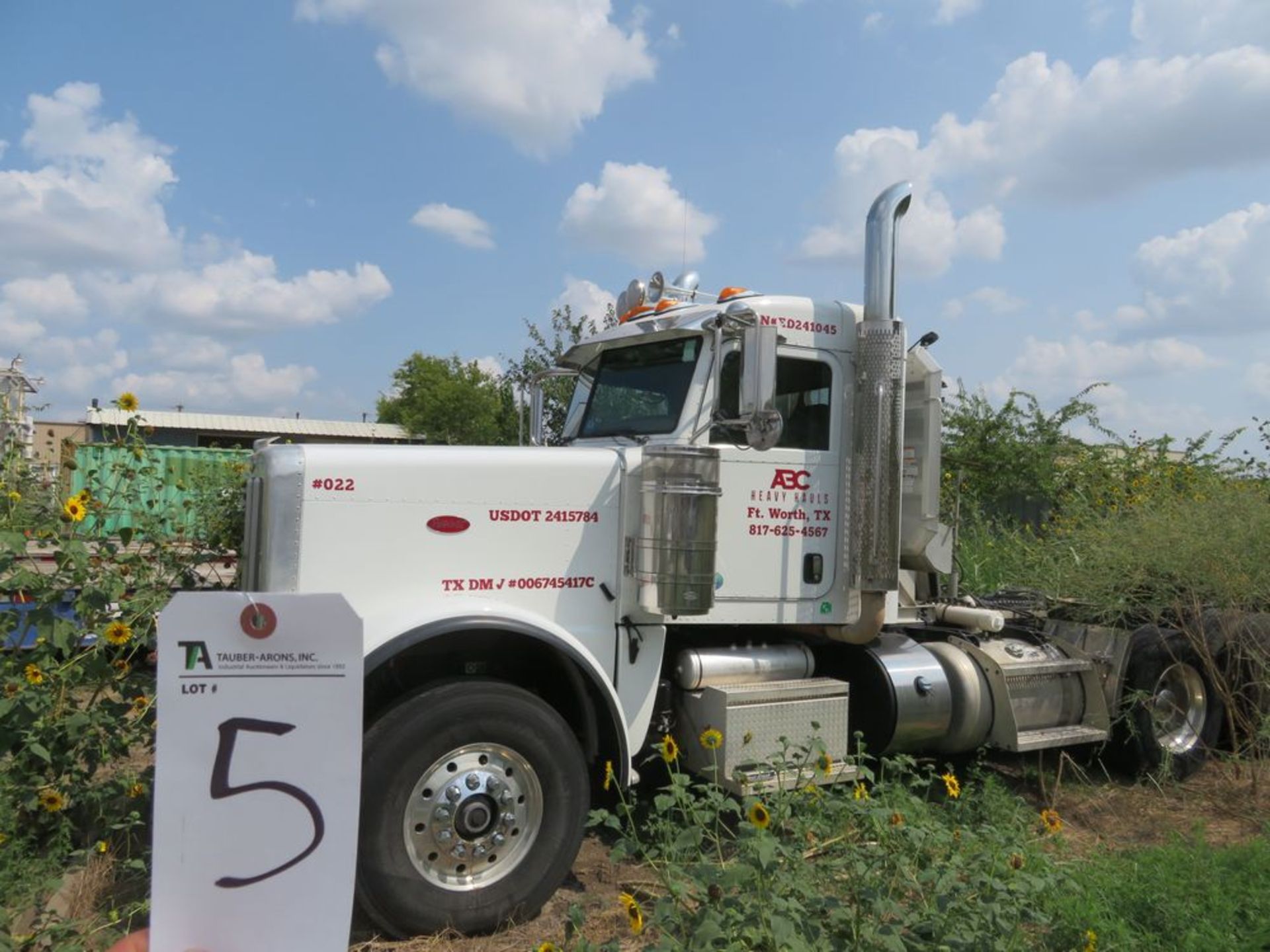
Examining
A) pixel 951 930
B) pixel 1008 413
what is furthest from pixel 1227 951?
pixel 1008 413

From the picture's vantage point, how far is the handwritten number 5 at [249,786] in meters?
2.37

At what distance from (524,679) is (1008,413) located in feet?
33.7

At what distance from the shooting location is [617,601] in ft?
15.0

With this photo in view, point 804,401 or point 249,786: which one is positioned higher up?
point 804,401

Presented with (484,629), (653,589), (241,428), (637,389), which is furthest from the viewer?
(241,428)

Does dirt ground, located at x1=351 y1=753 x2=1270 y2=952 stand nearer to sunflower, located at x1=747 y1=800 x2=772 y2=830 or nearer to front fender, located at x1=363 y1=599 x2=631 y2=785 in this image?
front fender, located at x1=363 y1=599 x2=631 y2=785

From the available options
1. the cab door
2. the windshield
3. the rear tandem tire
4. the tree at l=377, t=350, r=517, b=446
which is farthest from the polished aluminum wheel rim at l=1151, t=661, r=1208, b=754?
the tree at l=377, t=350, r=517, b=446

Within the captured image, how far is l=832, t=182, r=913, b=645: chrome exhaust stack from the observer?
16.5ft

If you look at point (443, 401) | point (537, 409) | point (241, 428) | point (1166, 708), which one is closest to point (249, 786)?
point (537, 409)

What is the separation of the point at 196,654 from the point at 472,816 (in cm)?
179

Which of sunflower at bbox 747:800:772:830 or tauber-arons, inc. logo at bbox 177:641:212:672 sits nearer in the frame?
tauber-arons, inc. logo at bbox 177:641:212:672

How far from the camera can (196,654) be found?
238 cm

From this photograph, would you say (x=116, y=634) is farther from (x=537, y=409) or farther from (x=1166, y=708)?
(x=1166, y=708)

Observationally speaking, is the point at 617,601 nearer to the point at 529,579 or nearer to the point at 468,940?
the point at 529,579
